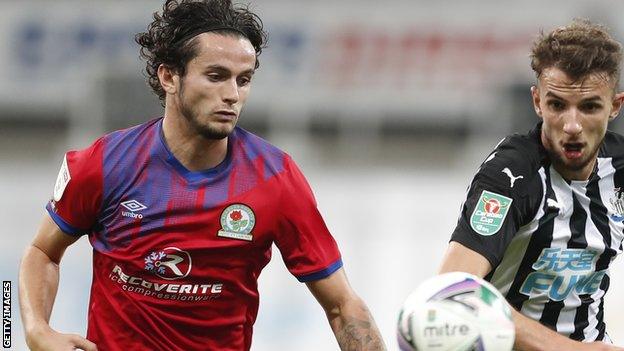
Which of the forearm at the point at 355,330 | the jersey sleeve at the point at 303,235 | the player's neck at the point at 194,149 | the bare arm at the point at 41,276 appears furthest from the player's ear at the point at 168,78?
the forearm at the point at 355,330

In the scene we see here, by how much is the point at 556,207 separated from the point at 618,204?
0.41 meters

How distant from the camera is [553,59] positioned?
17.2 feet

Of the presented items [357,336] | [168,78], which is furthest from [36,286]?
[357,336]

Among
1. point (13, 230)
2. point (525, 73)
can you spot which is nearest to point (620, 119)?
point (525, 73)

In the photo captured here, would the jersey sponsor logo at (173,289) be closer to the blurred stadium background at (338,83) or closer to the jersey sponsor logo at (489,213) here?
the jersey sponsor logo at (489,213)

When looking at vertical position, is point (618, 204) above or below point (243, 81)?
below

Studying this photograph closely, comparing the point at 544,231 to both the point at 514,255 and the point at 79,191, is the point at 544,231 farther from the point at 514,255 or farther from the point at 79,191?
the point at 79,191

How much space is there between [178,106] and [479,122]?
11.7m

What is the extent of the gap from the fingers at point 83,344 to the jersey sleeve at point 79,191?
0.52m

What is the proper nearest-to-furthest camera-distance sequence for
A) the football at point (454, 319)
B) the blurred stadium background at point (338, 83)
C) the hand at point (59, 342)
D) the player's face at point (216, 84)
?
the football at point (454, 319) → the hand at point (59, 342) → the player's face at point (216, 84) → the blurred stadium background at point (338, 83)

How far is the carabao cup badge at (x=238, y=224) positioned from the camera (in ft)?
17.4

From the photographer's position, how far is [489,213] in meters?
5.04

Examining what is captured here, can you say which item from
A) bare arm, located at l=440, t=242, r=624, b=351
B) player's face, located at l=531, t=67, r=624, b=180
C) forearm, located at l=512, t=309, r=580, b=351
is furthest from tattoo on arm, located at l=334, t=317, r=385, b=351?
player's face, located at l=531, t=67, r=624, b=180

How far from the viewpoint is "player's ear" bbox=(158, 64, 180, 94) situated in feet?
18.2
